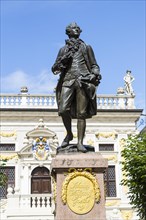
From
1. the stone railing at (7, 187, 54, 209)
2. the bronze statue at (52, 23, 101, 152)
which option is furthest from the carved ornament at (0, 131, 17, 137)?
the bronze statue at (52, 23, 101, 152)

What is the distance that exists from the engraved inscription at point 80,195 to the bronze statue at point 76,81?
57 centimetres

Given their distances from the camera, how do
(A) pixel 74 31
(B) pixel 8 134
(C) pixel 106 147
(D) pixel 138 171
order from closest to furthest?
1. (A) pixel 74 31
2. (D) pixel 138 171
3. (B) pixel 8 134
4. (C) pixel 106 147

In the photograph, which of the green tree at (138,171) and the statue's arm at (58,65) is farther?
the green tree at (138,171)

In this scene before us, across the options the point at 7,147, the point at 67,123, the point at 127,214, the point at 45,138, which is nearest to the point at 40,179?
the point at 45,138

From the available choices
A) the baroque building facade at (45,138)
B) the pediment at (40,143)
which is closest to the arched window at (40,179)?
the baroque building facade at (45,138)

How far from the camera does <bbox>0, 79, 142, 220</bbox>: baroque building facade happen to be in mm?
23453

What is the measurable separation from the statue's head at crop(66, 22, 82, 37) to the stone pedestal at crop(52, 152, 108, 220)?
212 cm

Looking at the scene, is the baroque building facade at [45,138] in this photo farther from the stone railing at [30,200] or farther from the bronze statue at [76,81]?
the bronze statue at [76,81]

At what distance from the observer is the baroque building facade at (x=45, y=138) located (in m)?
23.5

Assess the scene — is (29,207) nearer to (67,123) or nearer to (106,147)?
(106,147)

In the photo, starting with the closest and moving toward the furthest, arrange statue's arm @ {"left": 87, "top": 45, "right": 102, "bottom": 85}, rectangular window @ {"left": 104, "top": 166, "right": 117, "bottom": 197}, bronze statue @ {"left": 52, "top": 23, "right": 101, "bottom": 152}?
bronze statue @ {"left": 52, "top": 23, "right": 101, "bottom": 152}, statue's arm @ {"left": 87, "top": 45, "right": 102, "bottom": 85}, rectangular window @ {"left": 104, "top": 166, "right": 117, "bottom": 197}

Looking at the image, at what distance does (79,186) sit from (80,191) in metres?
0.08

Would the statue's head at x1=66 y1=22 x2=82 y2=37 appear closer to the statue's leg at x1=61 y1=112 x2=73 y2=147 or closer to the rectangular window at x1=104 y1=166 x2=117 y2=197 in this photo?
the statue's leg at x1=61 y1=112 x2=73 y2=147

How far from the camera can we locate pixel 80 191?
6691 mm
